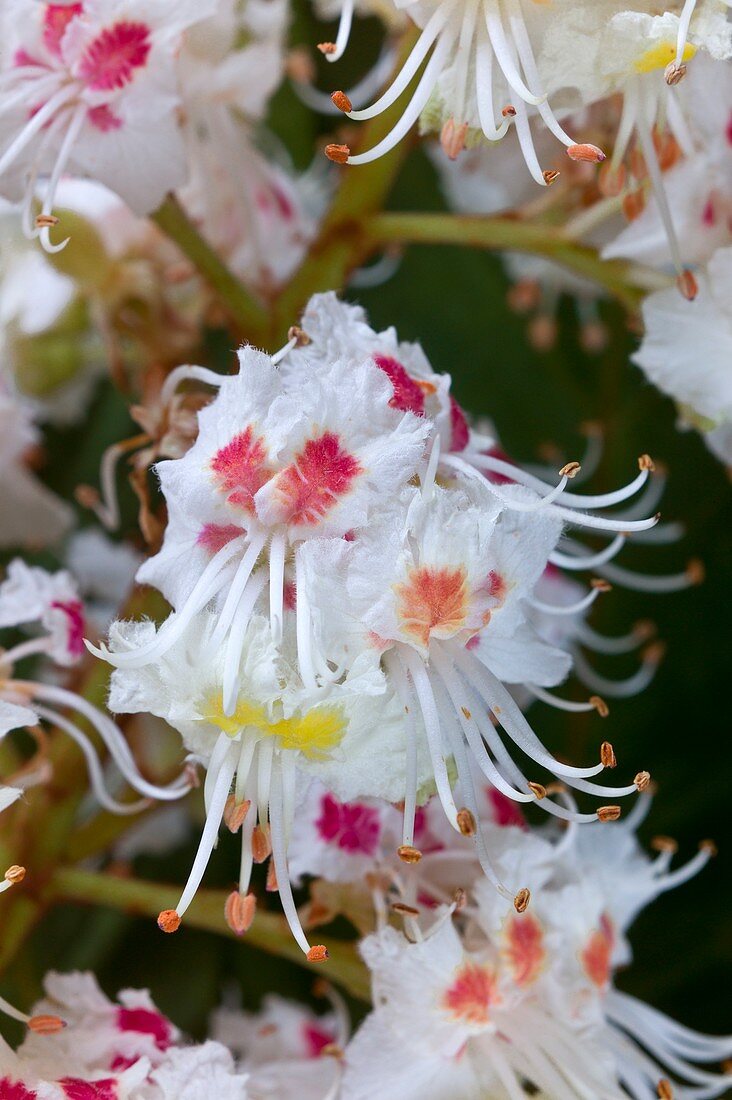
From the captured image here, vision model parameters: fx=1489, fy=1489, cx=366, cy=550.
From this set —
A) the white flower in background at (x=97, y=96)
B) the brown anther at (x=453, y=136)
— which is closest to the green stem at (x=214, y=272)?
the white flower in background at (x=97, y=96)

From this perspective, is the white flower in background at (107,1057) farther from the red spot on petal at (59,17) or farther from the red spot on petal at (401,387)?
the red spot on petal at (59,17)

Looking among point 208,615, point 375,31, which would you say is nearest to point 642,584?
point 208,615

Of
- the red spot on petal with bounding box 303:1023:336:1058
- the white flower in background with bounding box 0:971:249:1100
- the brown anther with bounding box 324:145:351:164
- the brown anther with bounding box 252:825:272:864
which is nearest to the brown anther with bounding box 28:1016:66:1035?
the white flower in background with bounding box 0:971:249:1100

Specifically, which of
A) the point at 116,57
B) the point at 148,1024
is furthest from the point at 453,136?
the point at 148,1024

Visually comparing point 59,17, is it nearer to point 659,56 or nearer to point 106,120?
point 106,120

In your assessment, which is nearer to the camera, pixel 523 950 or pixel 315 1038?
pixel 523 950

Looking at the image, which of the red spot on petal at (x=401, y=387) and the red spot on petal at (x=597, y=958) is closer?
Result: the red spot on petal at (x=401, y=387)

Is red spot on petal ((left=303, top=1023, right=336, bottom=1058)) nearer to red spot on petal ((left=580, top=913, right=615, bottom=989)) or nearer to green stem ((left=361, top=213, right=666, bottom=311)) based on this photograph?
red spot on petal ((left=580, top=913, right=615, bottom=989))
